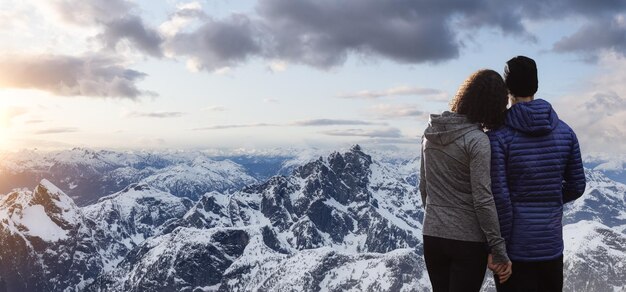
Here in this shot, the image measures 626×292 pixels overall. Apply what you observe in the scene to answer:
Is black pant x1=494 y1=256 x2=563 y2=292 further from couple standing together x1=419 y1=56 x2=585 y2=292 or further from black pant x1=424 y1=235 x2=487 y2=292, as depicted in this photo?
black pant x1=424 y1=235 x2=487 y2=292

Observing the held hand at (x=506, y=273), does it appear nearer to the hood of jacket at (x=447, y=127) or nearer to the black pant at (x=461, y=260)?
the black pant at (x=461, y=260)

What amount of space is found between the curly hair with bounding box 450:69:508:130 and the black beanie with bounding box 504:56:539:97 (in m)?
0.32

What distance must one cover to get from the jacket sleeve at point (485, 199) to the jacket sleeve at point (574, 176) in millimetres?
1556

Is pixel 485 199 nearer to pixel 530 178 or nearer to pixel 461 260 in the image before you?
pixel 530 178

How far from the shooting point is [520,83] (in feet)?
29.4

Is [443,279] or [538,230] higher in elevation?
[538,230]

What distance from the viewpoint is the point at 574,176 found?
9.02m

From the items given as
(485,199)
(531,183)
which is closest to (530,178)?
(531,183)

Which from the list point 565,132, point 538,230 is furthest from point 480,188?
point 565,132

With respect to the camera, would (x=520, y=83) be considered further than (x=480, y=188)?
Yes

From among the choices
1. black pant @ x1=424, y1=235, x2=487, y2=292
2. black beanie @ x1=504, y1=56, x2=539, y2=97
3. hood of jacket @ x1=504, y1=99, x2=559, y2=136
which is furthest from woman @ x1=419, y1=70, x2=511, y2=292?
black beanie @ x1=504, y1=56, x2=539, y2=97

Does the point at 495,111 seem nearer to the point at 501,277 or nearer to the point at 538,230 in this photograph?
the point at 538,230

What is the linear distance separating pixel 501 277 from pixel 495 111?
2.51 m

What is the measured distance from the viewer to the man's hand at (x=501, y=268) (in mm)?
8383
